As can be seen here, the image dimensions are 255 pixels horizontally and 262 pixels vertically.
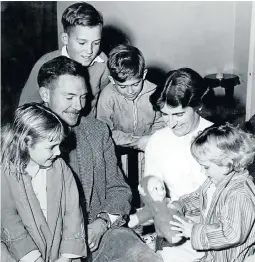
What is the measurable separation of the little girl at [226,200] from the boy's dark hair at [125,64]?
2.10 feet

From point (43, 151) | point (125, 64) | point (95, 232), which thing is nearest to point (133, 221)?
point (95, 232)

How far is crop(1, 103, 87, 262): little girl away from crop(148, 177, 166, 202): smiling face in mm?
270

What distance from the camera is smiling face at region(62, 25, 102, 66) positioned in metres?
1.86

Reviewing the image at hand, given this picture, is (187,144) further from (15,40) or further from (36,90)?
(15,40)

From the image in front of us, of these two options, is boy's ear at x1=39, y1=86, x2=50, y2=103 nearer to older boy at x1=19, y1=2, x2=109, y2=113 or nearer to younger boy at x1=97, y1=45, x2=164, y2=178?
older boy at x1=19, y1=2, x2=109, y2=113

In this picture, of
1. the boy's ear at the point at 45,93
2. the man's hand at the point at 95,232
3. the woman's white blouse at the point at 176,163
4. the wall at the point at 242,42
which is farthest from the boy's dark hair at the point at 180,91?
the wall at the point at 242,42

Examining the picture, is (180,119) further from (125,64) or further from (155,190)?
(125,64)

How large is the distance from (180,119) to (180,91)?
111mm

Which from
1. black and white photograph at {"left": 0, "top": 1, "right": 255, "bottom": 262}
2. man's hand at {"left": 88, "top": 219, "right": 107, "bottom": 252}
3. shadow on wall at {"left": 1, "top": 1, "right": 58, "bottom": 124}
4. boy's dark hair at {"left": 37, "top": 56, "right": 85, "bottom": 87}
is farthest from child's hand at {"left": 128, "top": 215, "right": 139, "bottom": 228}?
shadow on wall at {"left": 1, "top": 1, "right": 58, "bottom": 124}

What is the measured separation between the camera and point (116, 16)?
11.8 ft

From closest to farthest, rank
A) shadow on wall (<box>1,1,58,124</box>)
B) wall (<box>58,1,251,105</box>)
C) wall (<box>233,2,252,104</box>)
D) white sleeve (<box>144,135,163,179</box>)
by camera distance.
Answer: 1. white sleeve (<box>144,135,163,179</box>)
2. shadow on wall (<box>1,1,58,124</box>)
3. wall (<box>233,2,252,104</box>)
4. wall (<box>58,1,251,105</box>)

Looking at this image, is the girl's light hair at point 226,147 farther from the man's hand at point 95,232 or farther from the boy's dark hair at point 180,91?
the man's hand at point 95,232

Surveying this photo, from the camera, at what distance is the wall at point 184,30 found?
11.8 ft

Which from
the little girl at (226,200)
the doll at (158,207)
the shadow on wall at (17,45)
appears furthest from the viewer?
the shadow on wall at (17,45)
